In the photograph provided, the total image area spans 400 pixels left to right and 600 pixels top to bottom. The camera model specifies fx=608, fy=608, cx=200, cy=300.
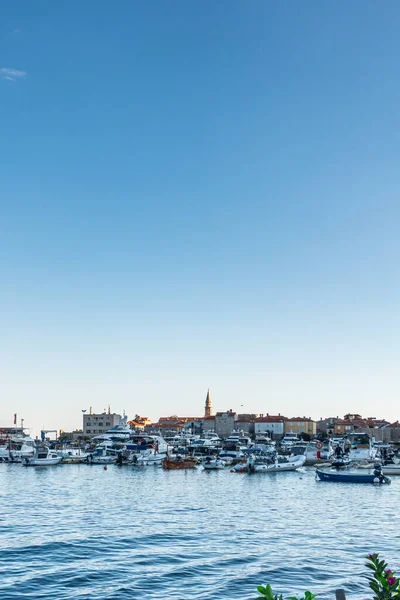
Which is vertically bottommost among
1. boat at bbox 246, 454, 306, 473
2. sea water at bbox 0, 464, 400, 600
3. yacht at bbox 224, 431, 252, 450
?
yacht at bbox 224, 431, 252, 450

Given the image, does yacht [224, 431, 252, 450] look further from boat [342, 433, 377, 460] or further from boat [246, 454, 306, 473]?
boat [246, 454, 306, 473]

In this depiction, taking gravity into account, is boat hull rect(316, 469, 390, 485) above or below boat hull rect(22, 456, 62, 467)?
above

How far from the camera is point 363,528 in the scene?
4622cm

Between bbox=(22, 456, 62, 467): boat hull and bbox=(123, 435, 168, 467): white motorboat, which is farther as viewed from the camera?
bbox=(123, 435, 168, 467): white motorboat

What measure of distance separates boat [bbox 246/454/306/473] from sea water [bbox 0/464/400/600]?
26374mm

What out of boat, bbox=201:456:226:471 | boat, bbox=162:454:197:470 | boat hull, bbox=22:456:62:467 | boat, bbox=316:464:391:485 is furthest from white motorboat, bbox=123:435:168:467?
boat, bbox=316:464:391:485

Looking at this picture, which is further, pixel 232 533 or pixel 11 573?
pixel 232 533

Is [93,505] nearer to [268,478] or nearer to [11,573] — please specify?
[11,573]

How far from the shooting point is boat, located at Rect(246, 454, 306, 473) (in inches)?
4075

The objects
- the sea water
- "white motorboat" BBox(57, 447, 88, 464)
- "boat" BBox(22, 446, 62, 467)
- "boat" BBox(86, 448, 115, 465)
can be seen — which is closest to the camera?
the sea water

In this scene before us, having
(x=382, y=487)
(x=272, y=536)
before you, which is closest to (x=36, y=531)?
(x=272, y=536)

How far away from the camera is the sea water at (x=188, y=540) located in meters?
28.6

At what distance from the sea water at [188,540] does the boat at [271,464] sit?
86.5 feet

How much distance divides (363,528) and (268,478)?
163ft
